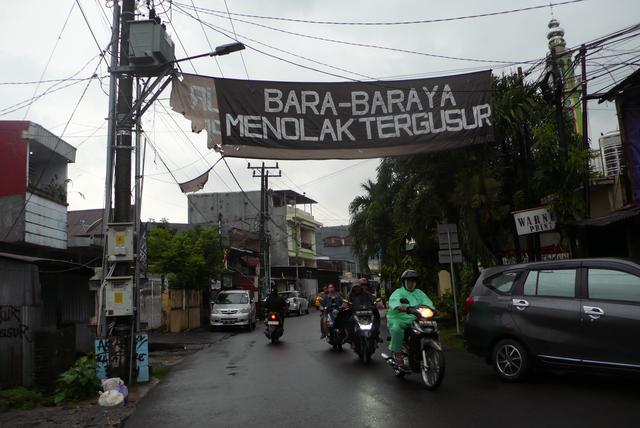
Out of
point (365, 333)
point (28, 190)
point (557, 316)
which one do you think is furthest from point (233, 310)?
point (557, 316)

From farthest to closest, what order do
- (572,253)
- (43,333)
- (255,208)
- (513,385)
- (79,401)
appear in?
(255,208), (572,253), (43,333), (79,401), (513,385)

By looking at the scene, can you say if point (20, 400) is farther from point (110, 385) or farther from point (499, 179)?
point (499, 179)

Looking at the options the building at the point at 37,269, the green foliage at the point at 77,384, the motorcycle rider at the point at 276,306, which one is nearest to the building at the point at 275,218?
the motorcycle rider at the point at 276,306

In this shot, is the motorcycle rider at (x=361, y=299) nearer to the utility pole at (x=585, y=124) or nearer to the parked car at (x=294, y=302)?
the utility pole at (x=585, y=124)

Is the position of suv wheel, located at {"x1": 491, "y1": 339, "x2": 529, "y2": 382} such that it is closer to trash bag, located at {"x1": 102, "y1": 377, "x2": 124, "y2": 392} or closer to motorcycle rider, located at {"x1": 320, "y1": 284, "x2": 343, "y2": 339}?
trash bag, located at {"x1": 102, "y1": 377, "x2": 124, "y2": 392}

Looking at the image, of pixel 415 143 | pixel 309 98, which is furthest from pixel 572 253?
pixel 309 98

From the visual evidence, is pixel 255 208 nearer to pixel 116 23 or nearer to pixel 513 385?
pixel 116 23

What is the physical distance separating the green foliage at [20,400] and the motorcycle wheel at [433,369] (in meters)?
5.61

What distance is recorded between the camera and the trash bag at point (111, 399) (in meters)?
8.09

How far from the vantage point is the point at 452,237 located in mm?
14953

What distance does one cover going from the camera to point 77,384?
8.81 metres

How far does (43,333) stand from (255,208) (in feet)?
145

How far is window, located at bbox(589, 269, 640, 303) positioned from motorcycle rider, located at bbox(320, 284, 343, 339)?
8234 mm

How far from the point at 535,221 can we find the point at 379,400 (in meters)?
6.38
